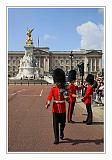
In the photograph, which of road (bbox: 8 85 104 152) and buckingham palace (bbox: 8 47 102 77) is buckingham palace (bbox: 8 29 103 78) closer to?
buckingham palace (bbox: 8 47 102 77)

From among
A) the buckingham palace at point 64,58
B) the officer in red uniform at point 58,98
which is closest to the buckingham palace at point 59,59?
the buckingham palace at point 64,58

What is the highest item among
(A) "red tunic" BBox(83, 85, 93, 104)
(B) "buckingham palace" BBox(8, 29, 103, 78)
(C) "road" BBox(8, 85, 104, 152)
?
(B) "buckingham palace" BBox(8, 29, 103, 78)

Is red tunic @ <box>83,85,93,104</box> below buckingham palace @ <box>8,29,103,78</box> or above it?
below

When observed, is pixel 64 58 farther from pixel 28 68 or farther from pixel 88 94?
pixel 88 94

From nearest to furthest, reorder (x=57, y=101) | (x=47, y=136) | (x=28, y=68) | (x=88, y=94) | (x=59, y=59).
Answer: (x=57, y=101), (x=47, y=136), (x=88, y=94), (x=28, y=68), (x=59, y=59)

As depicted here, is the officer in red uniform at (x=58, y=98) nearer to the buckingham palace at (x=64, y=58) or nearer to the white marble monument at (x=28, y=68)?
the white marble monument at (x=28, y=68)

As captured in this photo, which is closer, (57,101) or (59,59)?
(57,101)

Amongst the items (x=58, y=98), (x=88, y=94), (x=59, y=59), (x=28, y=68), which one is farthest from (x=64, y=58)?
(x=58, y=98)

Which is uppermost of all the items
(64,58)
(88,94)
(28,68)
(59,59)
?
(64,58)

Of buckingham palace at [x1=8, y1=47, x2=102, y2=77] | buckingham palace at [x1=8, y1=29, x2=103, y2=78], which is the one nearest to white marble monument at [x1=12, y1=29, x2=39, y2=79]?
buckingham palace at [x1=8, y1=29, x2=103, y2=78]
